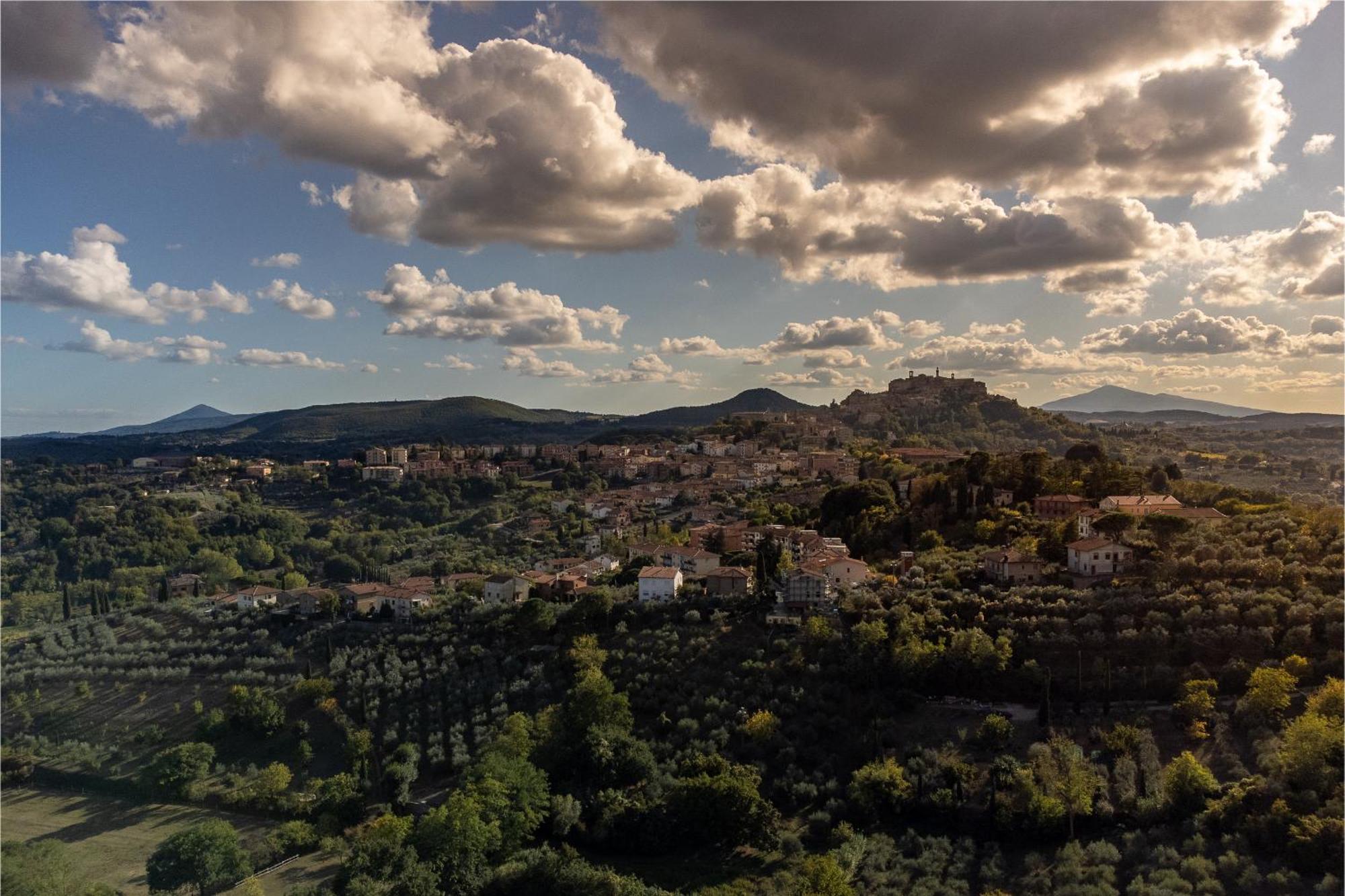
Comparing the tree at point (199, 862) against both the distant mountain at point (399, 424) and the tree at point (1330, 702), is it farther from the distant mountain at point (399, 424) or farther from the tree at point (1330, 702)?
the distant mountain at point (399, 424)

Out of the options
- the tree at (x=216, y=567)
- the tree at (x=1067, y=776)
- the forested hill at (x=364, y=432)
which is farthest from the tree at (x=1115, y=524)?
the forested hill at (x=364, y=432)

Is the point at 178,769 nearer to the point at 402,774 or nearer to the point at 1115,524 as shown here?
the point at 402,774

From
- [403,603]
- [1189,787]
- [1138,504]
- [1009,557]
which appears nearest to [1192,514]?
[1138,504]

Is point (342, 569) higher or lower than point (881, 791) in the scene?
lower

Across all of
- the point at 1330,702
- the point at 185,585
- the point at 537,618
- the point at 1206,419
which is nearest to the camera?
the point at 1330,702

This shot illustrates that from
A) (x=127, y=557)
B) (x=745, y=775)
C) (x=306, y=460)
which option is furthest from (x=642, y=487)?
(x=306, y=460)
